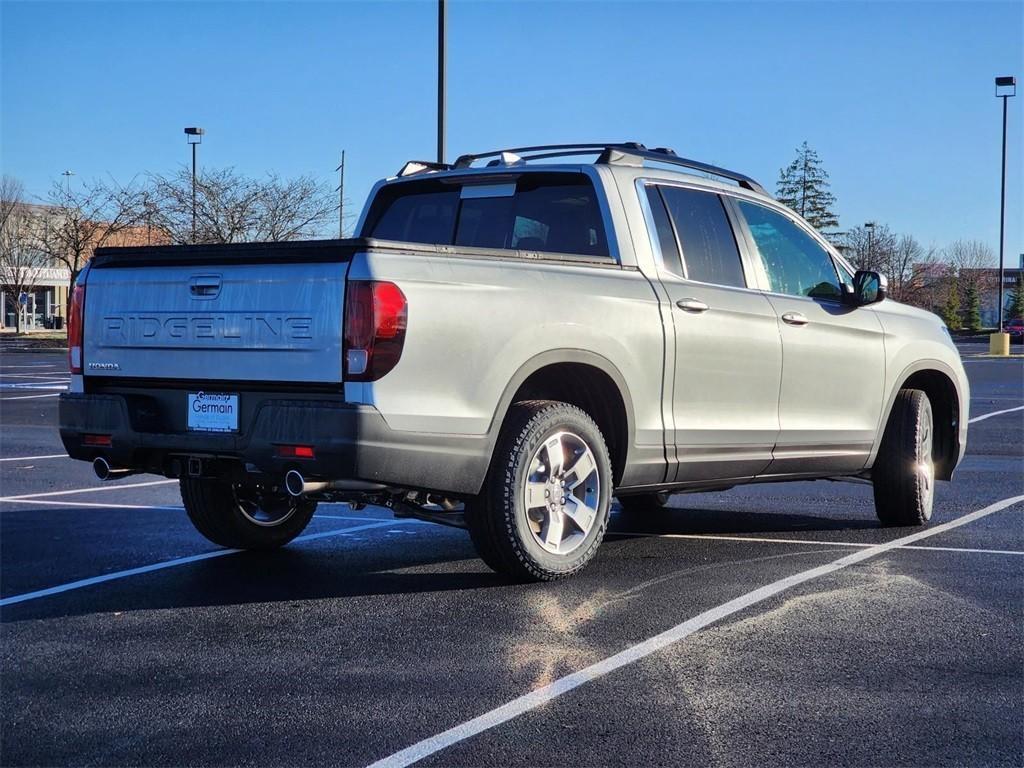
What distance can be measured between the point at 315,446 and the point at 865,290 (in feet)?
13.0

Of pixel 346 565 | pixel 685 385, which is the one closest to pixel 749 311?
pixel 685 385

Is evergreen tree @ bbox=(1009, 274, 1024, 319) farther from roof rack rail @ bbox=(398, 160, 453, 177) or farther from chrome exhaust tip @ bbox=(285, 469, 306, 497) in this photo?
chrome exhaust tip @ bbox=(285, 469, 306, 497)

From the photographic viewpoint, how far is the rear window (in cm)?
679

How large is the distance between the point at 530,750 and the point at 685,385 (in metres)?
→ 3.21

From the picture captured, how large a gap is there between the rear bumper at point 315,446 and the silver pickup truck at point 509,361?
1 cm

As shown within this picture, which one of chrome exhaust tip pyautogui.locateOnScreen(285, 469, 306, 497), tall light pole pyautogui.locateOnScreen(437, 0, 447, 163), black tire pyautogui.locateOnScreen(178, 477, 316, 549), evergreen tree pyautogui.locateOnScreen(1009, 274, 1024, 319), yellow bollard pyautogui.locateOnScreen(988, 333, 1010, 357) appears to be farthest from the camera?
evergreen tree pyautogui.locateOnScreen(1009, 274, 1024, 319)

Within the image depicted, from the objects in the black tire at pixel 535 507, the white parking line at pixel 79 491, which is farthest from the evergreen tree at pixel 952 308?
the black tire at pixel 535 507

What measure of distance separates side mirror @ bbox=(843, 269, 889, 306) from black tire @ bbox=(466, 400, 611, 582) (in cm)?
240

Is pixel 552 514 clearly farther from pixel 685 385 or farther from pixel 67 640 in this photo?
pixel 67 640

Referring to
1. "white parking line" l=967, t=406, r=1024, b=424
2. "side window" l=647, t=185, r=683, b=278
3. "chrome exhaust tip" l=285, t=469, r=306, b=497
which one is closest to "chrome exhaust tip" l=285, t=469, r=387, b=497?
"chrome exhaust tip" l=285, t=469, r=306, b=497

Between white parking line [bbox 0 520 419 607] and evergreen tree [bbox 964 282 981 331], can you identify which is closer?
white parking line [bbox 0 520 419 607]

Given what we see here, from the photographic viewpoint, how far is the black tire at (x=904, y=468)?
7945 millimetres

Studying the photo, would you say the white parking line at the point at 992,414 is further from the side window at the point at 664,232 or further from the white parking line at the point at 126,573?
the white parking line at the point at 126,573

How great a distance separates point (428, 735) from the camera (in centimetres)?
382
